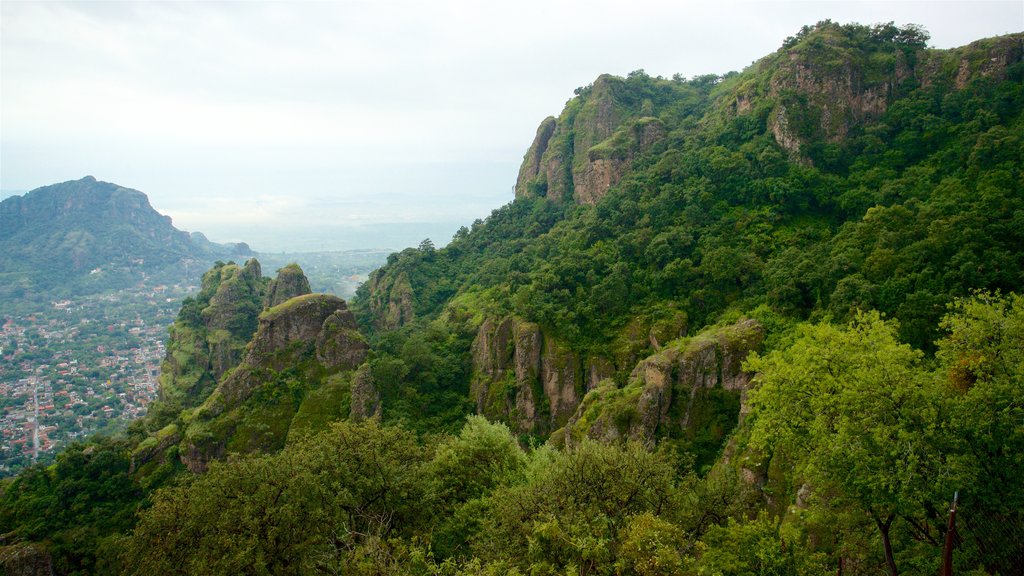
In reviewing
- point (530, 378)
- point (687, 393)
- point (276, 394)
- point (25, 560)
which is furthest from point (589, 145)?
point (25, 560)

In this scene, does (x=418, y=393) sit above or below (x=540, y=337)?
below

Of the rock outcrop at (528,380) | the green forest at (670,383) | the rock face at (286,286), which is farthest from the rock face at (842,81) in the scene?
the rock face at (286,286)

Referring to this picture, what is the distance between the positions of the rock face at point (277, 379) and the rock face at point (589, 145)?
3400 centimetres

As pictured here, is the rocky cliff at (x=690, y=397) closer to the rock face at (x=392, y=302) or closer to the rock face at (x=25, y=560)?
the rock face at (x=25, y=560)

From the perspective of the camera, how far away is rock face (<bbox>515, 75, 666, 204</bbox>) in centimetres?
6044

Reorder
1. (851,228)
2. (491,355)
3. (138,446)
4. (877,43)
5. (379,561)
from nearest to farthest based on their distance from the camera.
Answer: (379,561)
(851,228)
(138,446)
(491,355)
(877,43)

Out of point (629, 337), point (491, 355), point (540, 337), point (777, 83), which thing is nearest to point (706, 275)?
point (629, 337)

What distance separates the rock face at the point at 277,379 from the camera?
36.2 metres

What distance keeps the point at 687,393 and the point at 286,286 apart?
4841 cm

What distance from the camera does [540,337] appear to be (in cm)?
3978

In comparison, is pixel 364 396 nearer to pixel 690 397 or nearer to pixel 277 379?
pixel 277 379

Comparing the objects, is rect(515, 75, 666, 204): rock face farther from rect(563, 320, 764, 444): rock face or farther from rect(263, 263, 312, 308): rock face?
rect(263, 263, 312, 308): rock face

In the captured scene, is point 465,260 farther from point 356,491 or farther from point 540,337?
point 356,491

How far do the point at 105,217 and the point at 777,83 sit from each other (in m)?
226
